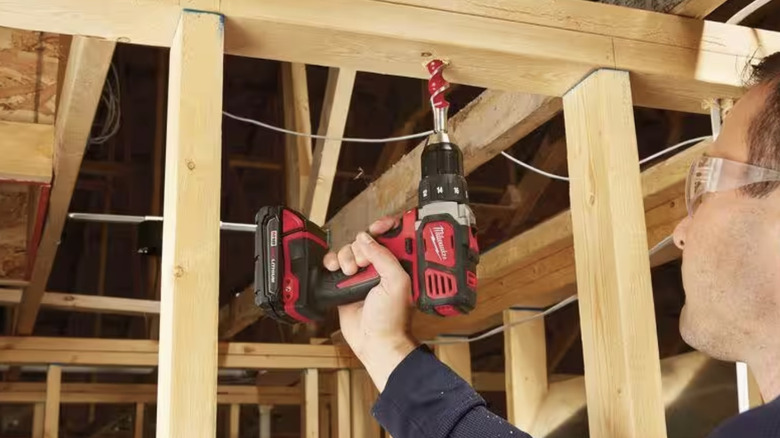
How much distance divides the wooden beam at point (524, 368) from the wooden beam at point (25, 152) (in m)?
1.83

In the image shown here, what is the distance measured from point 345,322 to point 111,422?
5921 millimetres

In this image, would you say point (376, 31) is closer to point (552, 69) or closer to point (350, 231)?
point (552, 69)

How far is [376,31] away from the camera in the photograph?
50.4 inches

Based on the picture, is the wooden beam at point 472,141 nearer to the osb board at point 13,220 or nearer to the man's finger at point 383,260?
the man's finger at point 383,260

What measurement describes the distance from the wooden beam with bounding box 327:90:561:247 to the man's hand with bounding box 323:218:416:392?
589 mm

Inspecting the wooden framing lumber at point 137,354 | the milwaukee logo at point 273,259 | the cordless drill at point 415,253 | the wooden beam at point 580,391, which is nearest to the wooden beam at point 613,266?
the cordless drill at point 415,253

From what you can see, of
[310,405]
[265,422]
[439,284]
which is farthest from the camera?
[265,422]

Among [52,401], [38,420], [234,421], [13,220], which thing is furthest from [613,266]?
[234,421]

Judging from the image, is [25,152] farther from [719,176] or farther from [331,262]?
[719,176]

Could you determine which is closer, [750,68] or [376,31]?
[376,31]

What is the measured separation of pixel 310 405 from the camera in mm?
3994

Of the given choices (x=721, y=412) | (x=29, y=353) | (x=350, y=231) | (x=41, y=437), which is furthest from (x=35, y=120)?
(x=41, y=437)

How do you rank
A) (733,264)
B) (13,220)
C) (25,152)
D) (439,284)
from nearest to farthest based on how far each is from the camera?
(733,264) < (439,284) < (25,152) < (13,220)

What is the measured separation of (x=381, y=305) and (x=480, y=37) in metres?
0.43
